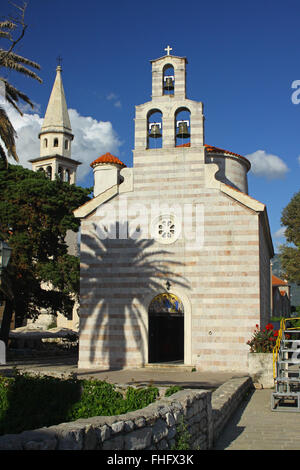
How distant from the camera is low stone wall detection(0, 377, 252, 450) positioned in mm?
5117

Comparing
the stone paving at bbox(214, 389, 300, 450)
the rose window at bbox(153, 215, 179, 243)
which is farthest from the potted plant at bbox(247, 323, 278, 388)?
the rose window at bbox(153, 215, 179, 243)

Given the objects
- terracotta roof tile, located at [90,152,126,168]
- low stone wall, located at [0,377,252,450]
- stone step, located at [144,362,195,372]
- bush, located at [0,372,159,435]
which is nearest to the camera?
low stone wall, located at [0,377,252,450]

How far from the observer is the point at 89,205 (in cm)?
2322

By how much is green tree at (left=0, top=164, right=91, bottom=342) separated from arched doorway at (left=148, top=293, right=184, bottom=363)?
19.2 ft

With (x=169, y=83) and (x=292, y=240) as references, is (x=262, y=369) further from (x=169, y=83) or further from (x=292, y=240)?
(x=292, y=240)

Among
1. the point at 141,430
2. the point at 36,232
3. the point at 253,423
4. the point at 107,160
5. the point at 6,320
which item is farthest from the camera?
the point at 107,160

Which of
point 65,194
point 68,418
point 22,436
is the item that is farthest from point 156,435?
point 65,194

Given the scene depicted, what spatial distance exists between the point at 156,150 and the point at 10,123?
657 cm

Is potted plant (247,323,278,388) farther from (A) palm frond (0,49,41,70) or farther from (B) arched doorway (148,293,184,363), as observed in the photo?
(A) palm frond (0,49,41,70)

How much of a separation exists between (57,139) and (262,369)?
47.2 m

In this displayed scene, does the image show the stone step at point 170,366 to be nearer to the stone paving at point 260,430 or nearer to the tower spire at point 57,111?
the stone paving at point 260,430

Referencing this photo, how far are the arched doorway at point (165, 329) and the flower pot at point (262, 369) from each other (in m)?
4.88

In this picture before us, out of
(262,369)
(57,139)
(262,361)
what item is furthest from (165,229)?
(57,139)

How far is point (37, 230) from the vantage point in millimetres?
27688
